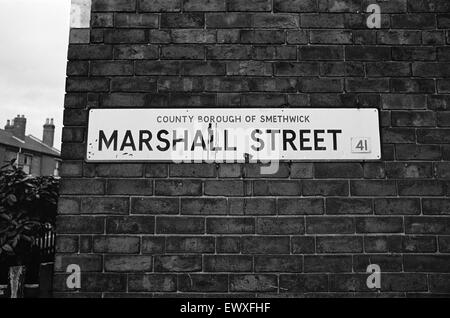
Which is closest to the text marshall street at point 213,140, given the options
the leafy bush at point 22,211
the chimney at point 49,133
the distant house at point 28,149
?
the leafy bush at point 22,211

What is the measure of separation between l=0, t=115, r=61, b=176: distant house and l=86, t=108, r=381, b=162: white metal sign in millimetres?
26214

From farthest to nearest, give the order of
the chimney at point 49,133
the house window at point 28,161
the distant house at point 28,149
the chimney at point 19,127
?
the chimney at point 49,133
the chimney at point 19,127
the house window at point 28,161
the distant house at point 28,149

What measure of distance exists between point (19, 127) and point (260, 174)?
1267 inches

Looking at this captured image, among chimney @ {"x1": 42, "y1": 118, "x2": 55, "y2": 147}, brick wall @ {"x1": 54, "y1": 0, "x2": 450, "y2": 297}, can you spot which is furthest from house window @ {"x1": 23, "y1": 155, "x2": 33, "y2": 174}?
brick wall @ {"x1": 54, "y1": 0, "x2": 450, "y2": 297}

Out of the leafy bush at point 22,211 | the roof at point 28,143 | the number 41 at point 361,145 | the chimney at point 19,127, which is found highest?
the chimney at point 19,127

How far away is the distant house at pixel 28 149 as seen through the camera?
2561 cm

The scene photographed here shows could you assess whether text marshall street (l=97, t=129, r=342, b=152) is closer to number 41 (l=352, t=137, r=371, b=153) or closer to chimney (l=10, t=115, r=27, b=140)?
number 41 (l=352, t=137, r=371, b=153)

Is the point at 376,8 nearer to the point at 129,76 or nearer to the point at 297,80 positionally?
the point at 297,80

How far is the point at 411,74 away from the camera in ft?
7.61

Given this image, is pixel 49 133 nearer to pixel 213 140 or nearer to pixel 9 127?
pixel 9 127

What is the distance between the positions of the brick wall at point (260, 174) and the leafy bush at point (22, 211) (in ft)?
6.12

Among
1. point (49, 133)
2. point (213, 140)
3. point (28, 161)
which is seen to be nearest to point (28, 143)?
point (28, 161)

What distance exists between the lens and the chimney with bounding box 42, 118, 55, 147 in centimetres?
3278

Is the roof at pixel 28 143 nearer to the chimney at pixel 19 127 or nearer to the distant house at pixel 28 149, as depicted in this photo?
the distant house at pixel 28 149
